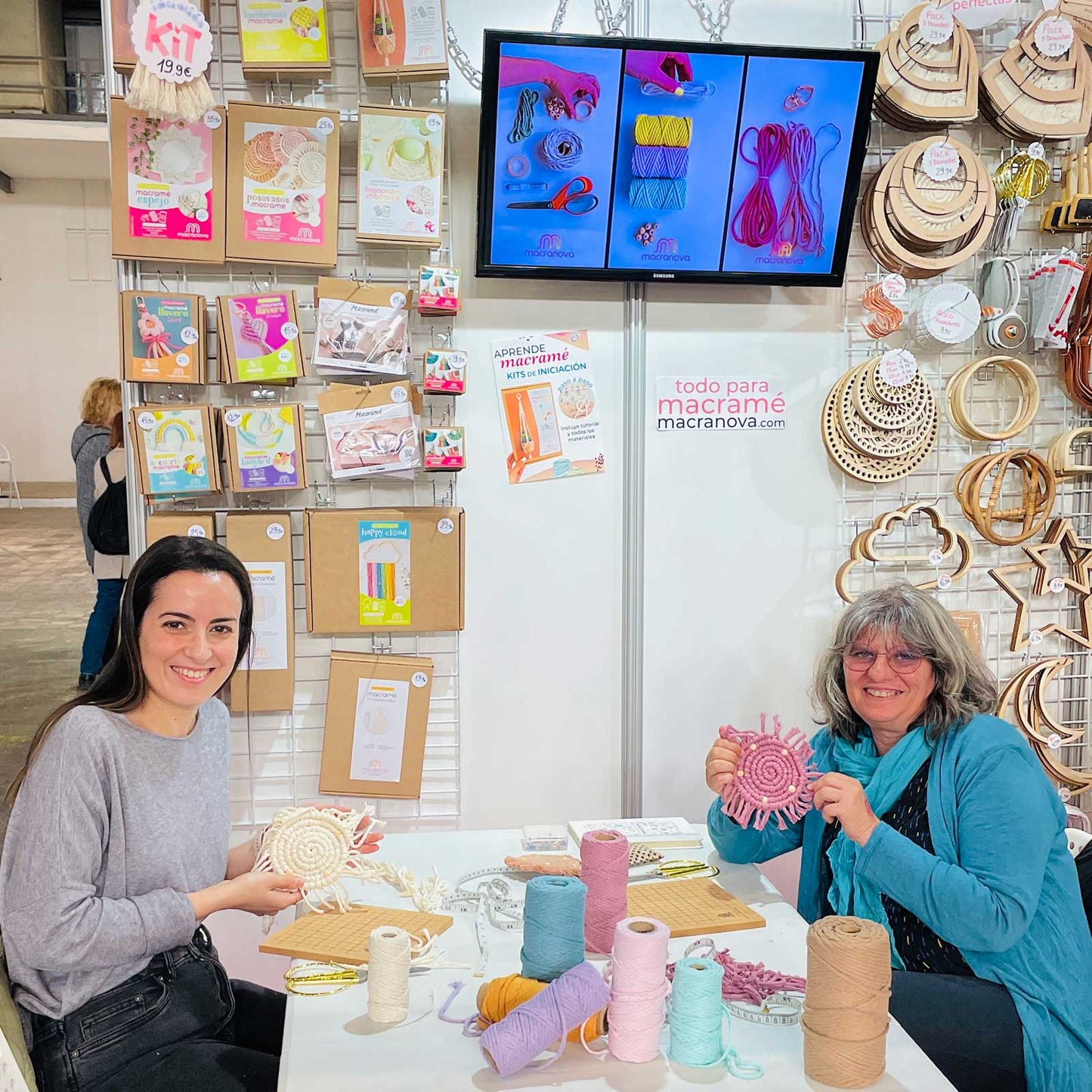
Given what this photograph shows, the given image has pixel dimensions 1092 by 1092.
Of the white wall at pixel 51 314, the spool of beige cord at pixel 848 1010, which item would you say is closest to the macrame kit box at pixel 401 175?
the spool of beige cord at pixel 848 1010

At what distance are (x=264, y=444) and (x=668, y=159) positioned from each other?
1340 mm

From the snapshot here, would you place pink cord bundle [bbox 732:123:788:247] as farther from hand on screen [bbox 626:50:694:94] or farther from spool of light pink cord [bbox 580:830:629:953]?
spool of light pink cord [bbox 580:830:629:953]

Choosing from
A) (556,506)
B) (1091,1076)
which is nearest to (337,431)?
(556,506)

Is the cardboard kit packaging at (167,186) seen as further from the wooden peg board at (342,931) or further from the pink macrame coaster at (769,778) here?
the pink macrame coaster at (769,778)

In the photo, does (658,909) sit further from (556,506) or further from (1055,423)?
(1055,423)

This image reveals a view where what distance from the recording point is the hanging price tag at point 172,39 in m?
2.53

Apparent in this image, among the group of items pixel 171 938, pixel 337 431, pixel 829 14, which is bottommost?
pixel 171 938

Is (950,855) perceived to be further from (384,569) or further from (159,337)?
(159,337)

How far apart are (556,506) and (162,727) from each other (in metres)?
1.47

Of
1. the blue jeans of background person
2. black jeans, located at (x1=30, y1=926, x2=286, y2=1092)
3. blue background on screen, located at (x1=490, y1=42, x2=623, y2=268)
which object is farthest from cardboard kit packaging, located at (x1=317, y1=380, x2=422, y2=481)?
the blue jeans of background person

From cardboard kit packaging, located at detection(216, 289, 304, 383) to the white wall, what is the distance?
10424mm

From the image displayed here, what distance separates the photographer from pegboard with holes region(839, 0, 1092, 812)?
10.1ft

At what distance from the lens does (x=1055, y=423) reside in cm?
325

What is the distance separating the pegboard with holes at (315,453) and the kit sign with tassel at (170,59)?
16 cm
